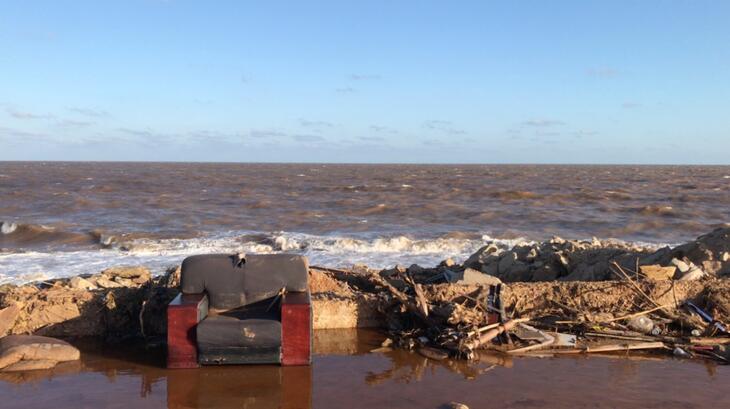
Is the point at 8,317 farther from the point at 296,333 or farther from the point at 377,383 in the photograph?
the point at 377,383

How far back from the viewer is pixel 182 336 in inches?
199

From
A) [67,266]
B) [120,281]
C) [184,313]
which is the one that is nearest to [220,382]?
[184,313]

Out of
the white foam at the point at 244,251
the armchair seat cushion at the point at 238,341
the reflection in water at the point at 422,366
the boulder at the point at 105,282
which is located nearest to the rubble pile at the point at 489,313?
the reflection in water at the point at 422,366

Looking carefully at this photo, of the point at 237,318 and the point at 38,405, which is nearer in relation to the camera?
the point at 38,405

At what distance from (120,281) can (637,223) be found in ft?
62.6

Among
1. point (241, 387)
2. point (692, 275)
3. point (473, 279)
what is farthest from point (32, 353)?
point (692, 275)

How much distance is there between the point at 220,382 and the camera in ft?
15.8

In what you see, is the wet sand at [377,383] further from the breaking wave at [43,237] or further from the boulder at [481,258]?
the breaking wave at [43,237]

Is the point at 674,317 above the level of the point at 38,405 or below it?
above

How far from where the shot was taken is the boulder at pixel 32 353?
16.7 feet

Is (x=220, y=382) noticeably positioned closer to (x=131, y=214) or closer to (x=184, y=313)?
(x=184, y=313)

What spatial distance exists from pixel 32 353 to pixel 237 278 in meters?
1.85

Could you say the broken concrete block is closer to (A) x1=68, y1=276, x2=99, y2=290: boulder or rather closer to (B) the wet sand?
(B) the wet sand

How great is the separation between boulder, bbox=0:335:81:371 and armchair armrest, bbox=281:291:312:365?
1940 millimetres
